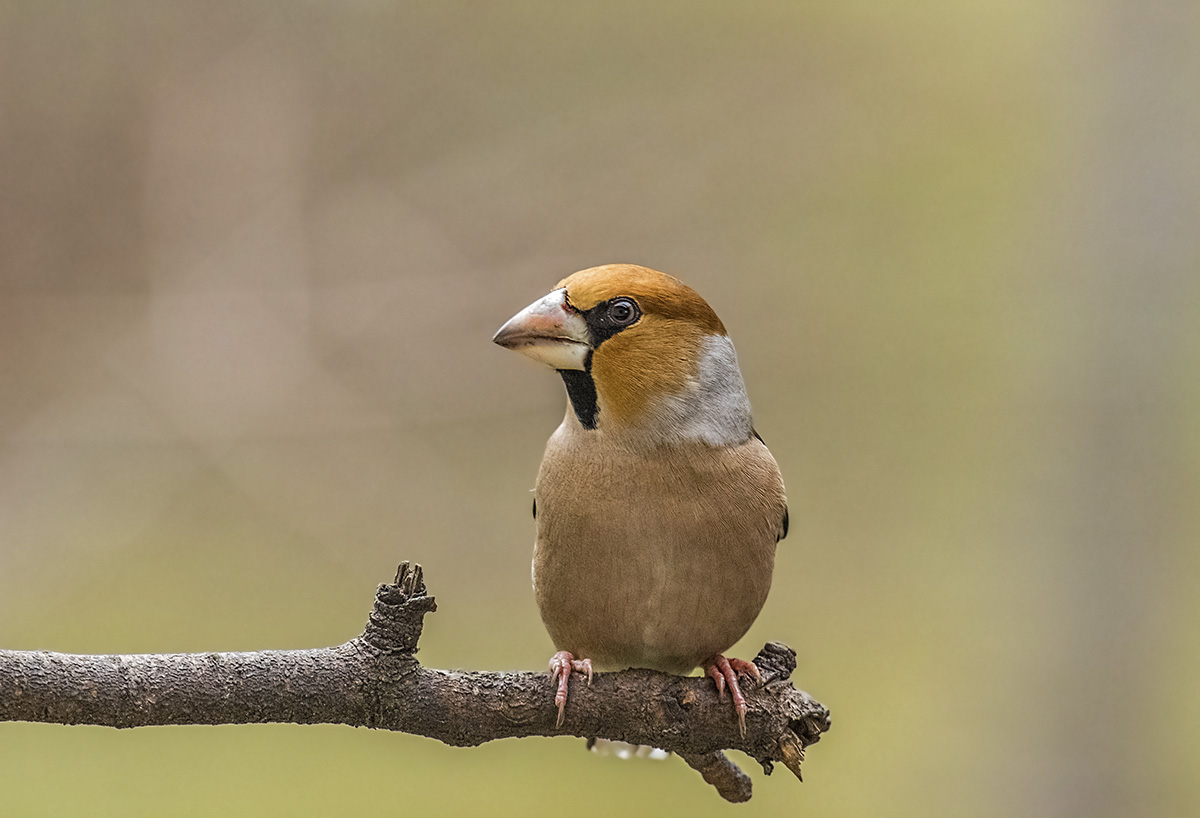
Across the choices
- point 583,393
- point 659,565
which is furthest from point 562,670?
point 583,393

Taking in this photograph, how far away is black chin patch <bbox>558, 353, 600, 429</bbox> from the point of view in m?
1.23

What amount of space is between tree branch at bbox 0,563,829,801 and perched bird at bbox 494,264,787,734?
0.04 m

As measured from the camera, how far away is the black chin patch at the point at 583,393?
1.23 metres

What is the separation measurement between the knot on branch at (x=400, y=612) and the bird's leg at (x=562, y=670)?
171 millimetres

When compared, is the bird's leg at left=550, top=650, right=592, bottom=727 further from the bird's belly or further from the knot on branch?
the knot on branch

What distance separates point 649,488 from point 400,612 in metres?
0.31

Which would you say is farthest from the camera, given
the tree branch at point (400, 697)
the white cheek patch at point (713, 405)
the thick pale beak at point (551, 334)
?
the white cheek patch at point (713, 405)

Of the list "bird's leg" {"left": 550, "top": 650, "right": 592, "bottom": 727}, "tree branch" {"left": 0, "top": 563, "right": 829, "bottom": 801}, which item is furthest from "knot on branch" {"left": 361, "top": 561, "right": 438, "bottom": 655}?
"bird's leg" {"left": 550, "top": 650, "right": 592, "bottom": 727}

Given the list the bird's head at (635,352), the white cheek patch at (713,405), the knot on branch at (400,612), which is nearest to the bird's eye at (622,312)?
the bird's head at (635,352)

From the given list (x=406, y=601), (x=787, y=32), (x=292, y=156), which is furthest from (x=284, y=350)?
(x=406, y=601)

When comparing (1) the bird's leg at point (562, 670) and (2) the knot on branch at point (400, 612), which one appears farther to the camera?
(1) the bird's leg at point (562, 670)

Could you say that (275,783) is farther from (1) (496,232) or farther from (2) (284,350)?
(1) (496,232)

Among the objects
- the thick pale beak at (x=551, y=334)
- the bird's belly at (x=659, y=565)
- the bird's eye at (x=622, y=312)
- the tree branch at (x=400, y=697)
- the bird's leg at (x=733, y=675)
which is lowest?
the tree branch at (x=400, y=697)

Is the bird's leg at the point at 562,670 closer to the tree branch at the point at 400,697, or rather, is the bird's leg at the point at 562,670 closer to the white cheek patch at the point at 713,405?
the tree branch at the point at 400,697
